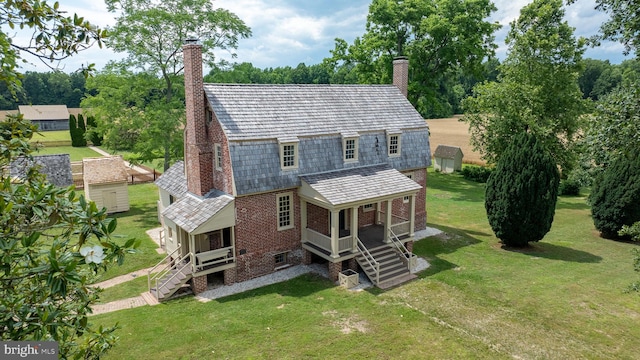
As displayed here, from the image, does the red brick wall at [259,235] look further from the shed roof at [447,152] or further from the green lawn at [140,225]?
the shed roof at [447,152]

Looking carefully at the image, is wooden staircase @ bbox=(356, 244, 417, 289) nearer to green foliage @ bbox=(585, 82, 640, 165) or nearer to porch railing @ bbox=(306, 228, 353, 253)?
porch railing @ bbox=(306, 228, 353, 253)

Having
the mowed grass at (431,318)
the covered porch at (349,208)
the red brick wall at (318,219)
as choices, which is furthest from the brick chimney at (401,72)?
the mowed grass at (431,318)

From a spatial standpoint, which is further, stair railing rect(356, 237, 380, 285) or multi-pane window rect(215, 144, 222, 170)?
multi-pane window rect(215, 144, 222, 170)

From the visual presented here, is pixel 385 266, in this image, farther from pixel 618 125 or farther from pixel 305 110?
pixel 618 125

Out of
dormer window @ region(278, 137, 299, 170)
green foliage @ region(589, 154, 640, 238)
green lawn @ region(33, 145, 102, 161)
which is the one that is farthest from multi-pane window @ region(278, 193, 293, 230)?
green lawn @ region(33, 145, 102, 161)

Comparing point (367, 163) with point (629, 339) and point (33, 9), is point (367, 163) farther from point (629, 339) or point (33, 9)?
point (33, 9)

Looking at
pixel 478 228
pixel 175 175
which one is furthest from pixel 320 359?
pixel 478 228
